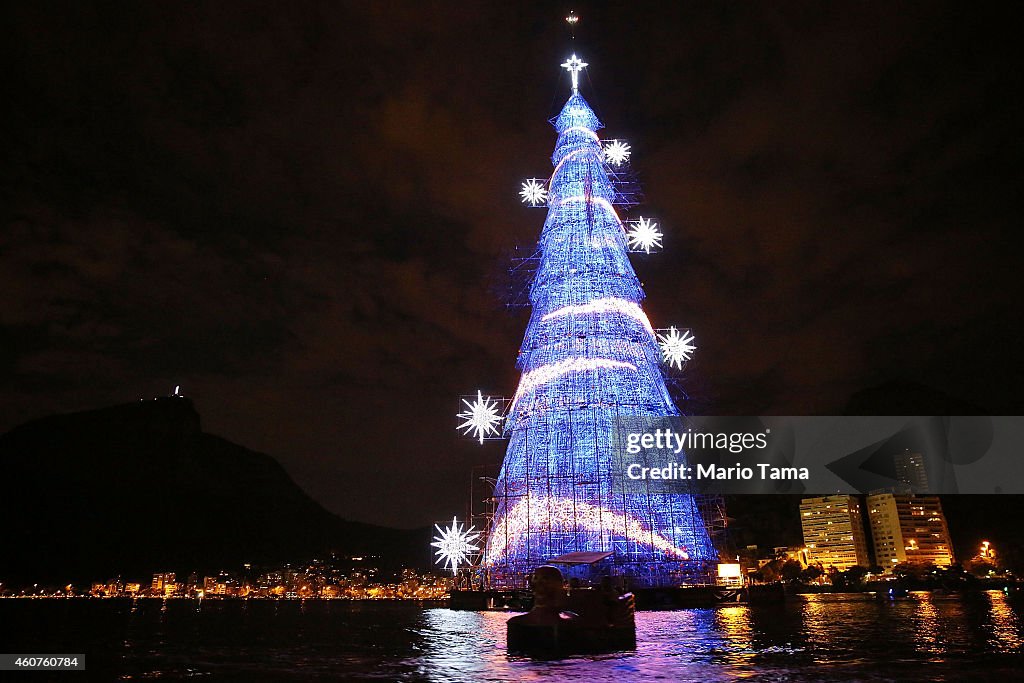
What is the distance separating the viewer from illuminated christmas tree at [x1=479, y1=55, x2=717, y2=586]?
39.9 meters

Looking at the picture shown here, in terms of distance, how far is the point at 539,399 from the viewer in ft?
145

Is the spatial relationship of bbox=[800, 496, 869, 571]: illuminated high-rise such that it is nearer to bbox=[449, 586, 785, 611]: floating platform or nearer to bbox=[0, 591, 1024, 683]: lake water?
bbox=[449, 586, 785, 611]: floating platform

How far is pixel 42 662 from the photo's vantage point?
71.0 ft

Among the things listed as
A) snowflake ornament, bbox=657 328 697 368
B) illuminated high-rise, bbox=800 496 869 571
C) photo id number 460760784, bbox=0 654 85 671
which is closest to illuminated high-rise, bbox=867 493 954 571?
illuminated high-rise, bbox=800 496 869 571

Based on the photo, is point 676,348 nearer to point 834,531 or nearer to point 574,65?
point 574,65

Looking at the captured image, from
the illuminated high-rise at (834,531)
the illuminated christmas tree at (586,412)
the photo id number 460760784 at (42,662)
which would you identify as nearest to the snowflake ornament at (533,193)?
the illuminated christmas tree at (586,412)

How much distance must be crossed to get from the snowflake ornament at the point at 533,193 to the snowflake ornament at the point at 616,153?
569 cm

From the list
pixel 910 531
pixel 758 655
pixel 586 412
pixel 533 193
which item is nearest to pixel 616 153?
pixel 533 193

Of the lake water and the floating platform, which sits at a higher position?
the floating platform

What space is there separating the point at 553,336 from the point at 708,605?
18558mm

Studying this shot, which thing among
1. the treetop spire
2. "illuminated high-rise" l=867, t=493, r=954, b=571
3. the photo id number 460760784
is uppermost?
the treetop spire

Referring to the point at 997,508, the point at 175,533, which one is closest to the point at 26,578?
the point at 175,533

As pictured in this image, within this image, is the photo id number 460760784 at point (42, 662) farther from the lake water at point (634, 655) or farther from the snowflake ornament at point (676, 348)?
the snowflake ornament at point (676, 348)

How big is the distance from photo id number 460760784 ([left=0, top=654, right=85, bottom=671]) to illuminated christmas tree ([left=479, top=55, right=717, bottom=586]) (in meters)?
23.0
